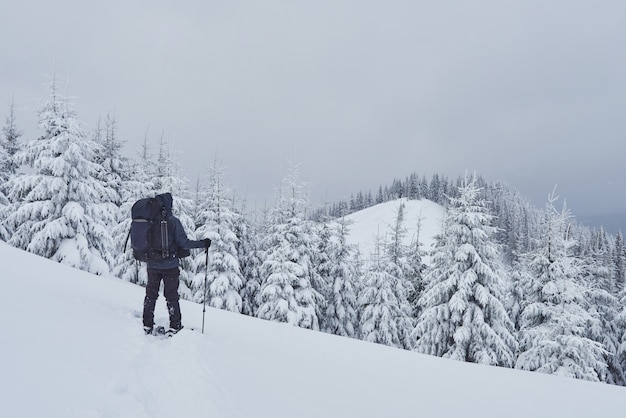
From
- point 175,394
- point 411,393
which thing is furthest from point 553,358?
point 175,394

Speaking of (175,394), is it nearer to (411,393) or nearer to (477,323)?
(411,393)

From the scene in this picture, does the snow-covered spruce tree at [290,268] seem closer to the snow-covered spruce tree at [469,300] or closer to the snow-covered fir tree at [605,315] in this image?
the snow-covered spruce tree at [469,300]

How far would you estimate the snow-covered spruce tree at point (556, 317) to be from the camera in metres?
17.7

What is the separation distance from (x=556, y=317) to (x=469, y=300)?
456 centimetres

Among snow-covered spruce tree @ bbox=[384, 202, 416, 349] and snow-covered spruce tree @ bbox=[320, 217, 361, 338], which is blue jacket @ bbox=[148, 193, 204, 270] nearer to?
snow-covered spruce tree @ bbox=[320, 217, 361, 338]

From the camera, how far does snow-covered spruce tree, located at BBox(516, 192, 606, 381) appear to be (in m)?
17.7

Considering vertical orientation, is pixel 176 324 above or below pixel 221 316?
above

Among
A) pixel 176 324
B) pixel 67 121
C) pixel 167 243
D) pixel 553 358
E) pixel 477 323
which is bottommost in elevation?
pixel 553 358

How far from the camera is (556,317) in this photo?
18781mm

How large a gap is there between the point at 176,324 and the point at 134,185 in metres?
19.3

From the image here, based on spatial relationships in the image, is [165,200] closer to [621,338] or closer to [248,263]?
[248,263]

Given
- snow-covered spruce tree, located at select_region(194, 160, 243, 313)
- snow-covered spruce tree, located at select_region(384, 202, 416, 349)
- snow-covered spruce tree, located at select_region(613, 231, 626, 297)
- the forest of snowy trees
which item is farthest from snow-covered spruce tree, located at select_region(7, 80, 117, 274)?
snow-covered spruce tree, located at select_region(613, 231, 626, 297)

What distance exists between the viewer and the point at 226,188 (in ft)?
82.5

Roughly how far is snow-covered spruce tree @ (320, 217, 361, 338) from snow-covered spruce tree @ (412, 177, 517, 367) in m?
9.43
